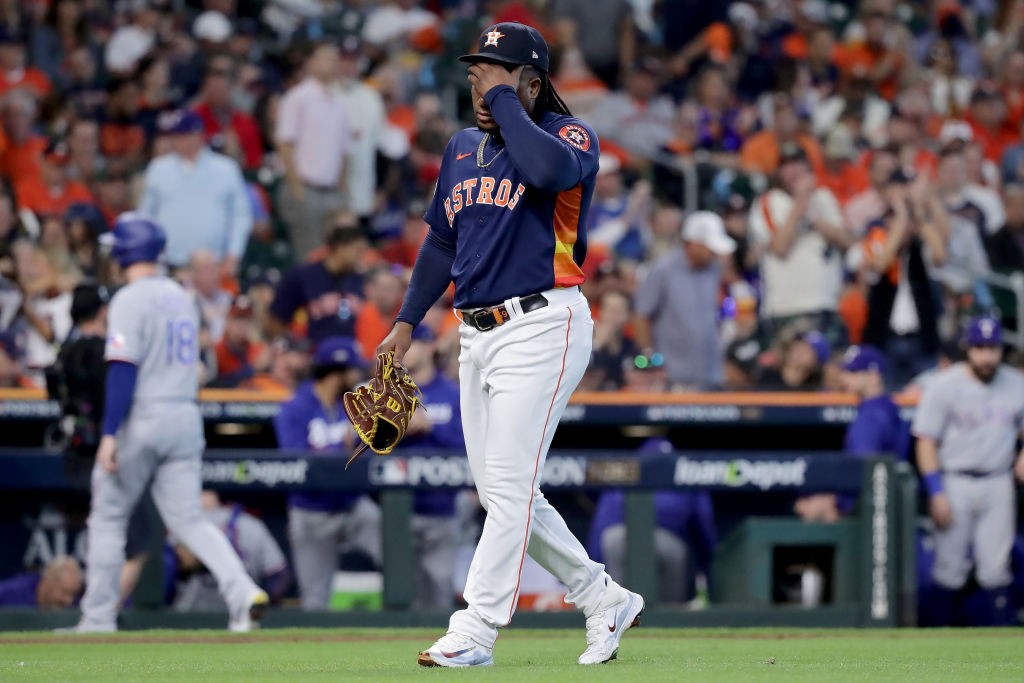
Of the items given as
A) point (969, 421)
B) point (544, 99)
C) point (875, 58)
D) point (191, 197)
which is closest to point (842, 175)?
point (875, 58)

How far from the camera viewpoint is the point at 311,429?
892cm

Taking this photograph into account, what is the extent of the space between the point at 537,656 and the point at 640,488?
9.04ft

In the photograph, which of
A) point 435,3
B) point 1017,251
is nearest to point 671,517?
point 1017,251

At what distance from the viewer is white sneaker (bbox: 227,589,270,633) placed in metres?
7.32

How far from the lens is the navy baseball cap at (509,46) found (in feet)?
16.3

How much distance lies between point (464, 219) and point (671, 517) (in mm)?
4252

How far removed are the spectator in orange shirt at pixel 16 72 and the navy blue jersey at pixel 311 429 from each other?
18.2 ft

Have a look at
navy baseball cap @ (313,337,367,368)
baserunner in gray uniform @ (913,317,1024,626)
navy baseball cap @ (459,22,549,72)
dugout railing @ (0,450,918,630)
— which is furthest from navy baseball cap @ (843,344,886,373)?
navy baseball cap @ (459,22,549,72)

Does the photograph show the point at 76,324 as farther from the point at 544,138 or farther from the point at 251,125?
the point at 251,125

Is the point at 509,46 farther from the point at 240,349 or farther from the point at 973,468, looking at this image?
the point at 240,349

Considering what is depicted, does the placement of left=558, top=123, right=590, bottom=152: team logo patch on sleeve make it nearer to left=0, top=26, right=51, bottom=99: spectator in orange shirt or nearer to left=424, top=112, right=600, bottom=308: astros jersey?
left=424, top=112, right=600, bottom=308: astros jersey

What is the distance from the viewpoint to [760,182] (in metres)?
14.0

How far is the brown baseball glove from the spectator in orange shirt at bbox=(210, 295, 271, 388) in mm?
5073

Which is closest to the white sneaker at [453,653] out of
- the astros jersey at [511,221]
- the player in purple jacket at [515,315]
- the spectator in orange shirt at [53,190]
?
the player in purple jacket at [515,315]
